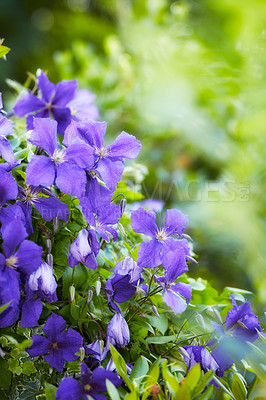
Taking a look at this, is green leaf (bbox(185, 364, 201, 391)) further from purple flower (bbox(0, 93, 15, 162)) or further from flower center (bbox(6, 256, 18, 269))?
purple flower (bbox(0, 93, 15, 162))

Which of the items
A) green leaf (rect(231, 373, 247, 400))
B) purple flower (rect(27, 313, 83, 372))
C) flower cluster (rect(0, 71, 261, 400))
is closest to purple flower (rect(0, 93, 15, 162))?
flower cluster (rect(0, 71, 261, 400))

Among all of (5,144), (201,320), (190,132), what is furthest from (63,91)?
(190,132)

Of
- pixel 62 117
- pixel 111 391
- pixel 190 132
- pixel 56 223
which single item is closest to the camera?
pixel 111 391

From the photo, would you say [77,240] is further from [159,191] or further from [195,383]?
[159,191]

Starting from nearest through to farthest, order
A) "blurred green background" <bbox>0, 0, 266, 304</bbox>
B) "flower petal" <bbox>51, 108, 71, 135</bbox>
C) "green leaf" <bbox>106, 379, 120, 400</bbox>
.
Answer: "green leaf" <bbox>106, 379, 120, 400</bbox>
"flower petal" <bbox>51, 108, 71, 135</bbox>
"blurred green background" <bbox>0, 0, 266, 304</bbox>

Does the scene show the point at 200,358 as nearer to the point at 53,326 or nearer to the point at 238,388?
the point at 238,388

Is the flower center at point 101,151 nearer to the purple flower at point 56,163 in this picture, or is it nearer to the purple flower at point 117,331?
the purple flower at point 56,163

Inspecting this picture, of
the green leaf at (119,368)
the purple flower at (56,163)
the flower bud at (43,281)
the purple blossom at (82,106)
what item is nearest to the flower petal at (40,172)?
the purple flower at (56,163)

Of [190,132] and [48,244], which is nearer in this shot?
[48,244]
